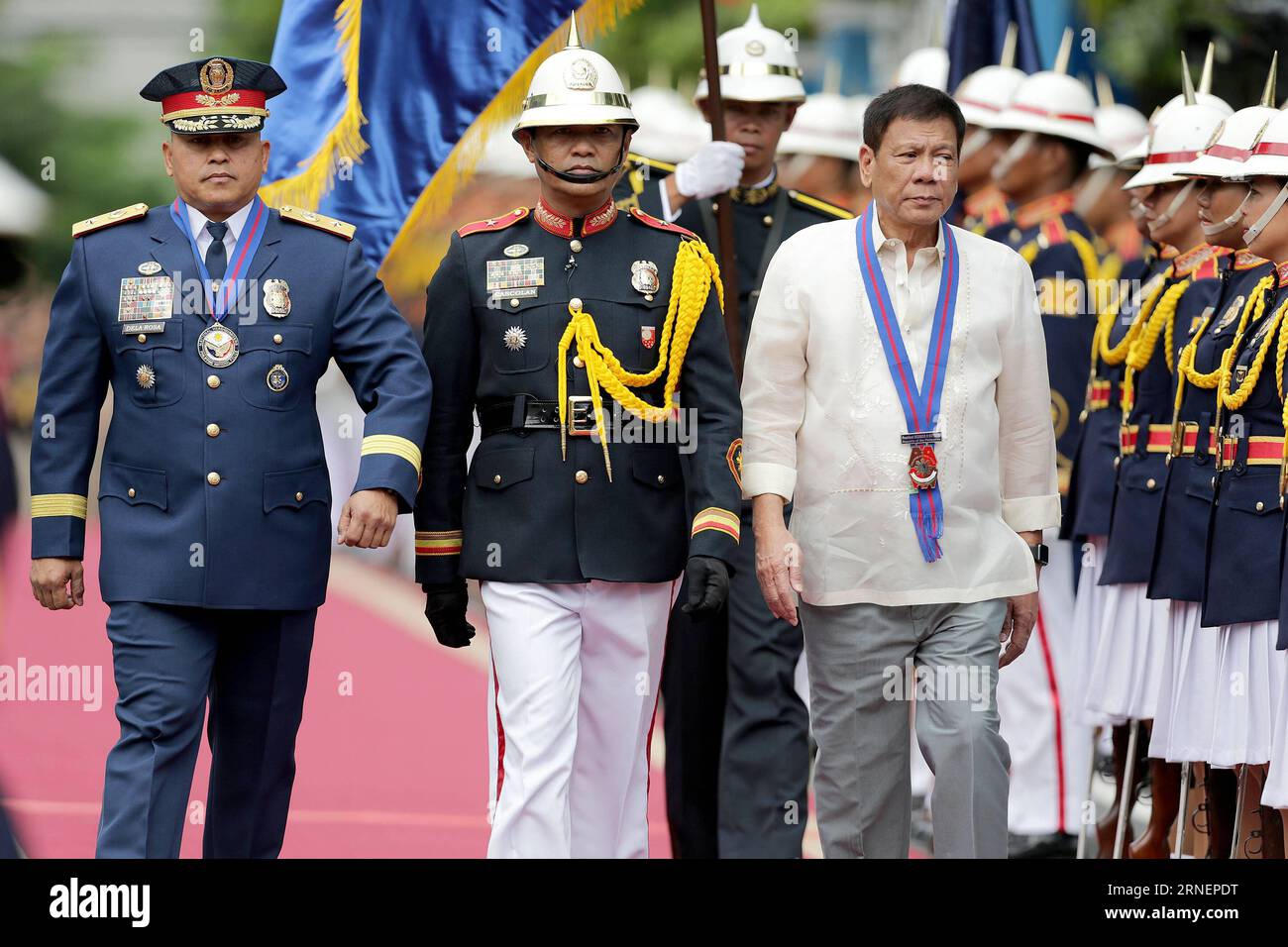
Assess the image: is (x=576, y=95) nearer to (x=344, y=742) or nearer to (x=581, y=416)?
(x=581, y=416)

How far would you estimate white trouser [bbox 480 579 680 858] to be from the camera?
6.21m

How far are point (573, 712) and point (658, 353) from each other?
1002mm

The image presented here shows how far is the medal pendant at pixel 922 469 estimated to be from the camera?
618 centimetres

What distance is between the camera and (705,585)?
6.24 meters

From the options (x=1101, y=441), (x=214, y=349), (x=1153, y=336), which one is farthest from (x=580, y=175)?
(x=1101, y=441)

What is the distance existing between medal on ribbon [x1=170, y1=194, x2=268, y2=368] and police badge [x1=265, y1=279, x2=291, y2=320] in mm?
78

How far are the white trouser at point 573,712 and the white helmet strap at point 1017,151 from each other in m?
3.52

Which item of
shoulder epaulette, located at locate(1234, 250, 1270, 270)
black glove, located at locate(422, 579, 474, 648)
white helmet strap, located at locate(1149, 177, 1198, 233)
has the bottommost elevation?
black glove, located at locate(422, 579, 474, 648)

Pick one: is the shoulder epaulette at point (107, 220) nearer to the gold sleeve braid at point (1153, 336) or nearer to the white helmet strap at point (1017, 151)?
the gold sleeve braid at point (1153, 336)

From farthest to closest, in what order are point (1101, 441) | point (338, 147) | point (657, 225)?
point (1101, 441) → point (338, 147) → point (657, 225)

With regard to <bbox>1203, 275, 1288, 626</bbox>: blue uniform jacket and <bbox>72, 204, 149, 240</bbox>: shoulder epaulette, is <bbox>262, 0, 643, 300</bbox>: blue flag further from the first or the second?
<bbox>1203, 275, 1288, 626</bbox>: blue uniform jacket

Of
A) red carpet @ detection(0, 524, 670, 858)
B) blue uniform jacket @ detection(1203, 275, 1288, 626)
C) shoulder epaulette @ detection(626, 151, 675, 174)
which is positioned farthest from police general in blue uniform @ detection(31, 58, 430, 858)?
blue uniform jacket @ detection(1203, 275, 1288, 626)
